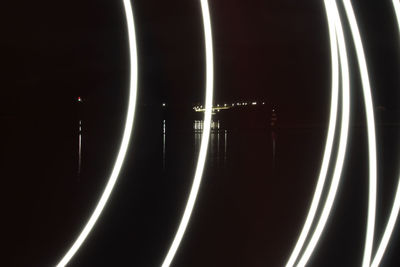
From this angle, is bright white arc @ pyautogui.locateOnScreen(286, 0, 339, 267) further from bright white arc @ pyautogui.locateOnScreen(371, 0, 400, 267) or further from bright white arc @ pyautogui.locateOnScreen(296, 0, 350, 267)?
bright white arc @ pyautogui.locateOnScreen(371, 0, 400, 267)

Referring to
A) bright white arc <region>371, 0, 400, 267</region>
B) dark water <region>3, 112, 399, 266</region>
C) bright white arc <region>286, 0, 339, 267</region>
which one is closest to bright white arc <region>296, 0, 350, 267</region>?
Answer: bright white arc <region>286, 0, 339, 267</region>

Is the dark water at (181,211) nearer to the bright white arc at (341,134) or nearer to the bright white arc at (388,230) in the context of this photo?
the bright white arc at (388,230)

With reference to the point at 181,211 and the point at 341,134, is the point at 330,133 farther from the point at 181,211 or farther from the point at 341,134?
the point at 181,211

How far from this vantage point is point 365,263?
419cm

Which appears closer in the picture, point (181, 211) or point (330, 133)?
point (330, 133)

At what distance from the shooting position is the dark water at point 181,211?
5.36m

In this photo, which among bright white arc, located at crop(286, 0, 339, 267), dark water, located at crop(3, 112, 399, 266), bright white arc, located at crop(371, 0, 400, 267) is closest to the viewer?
bright white arc, located at crop(371, 0, 400, 267)

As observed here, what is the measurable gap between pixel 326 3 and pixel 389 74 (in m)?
11.8

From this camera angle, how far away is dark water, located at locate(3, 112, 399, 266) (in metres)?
5.36

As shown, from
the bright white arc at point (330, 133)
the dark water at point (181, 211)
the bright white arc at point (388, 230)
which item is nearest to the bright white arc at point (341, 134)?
the bright white arc at point (330, 133)

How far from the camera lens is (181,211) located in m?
7.29

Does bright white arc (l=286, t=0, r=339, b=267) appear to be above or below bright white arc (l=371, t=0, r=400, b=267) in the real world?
above

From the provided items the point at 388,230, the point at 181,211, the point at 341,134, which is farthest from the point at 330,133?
the point at 181,211

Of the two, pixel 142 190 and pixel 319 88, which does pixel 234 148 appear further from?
pixel 319 88
